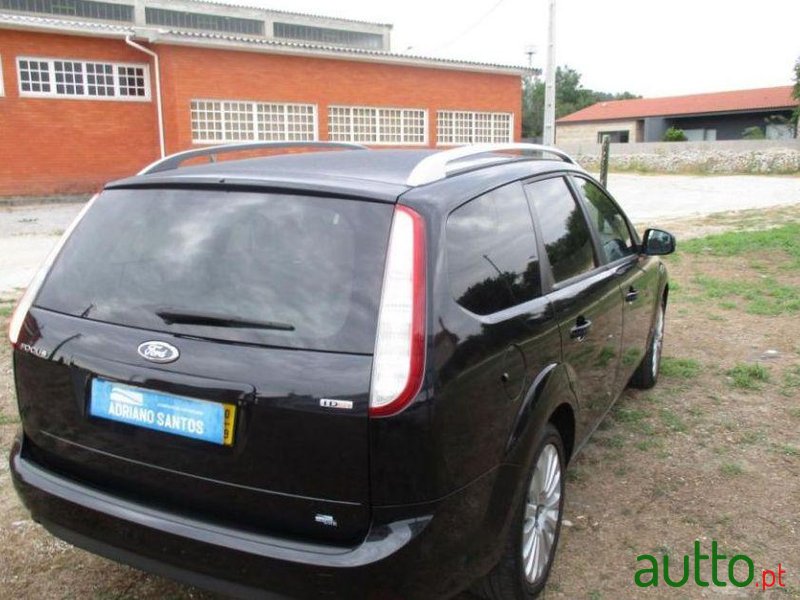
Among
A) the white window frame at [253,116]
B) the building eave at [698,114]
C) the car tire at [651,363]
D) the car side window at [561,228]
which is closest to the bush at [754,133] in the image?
the building eave at [698,114]

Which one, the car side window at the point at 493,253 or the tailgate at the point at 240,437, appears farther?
the car side window at the point at 493,253

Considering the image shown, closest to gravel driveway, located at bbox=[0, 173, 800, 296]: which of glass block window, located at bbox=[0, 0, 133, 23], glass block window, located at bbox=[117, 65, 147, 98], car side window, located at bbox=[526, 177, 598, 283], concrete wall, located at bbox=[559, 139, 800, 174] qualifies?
concrete wall, located at bbox=[559, 139, 800, 174]

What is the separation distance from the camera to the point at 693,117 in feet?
166

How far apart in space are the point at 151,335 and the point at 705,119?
54.4 metres

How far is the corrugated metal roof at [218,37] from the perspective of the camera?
18.9 metres

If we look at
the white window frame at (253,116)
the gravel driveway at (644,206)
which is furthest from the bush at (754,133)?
the white window frame at (253,116)

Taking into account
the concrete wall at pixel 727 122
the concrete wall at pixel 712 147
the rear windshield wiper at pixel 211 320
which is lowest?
the rear windshield wiper at pixel 211 320

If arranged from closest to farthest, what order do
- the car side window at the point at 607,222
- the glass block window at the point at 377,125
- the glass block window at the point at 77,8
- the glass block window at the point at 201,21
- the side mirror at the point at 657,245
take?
the car side window at the point at 607,222 < the side mirror at the point at 657,245 < the glass block window at the point at 377,125 < the glass block window at the point at 77,8 < the glass block window at the point at 201,21

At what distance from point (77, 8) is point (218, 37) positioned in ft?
82.8

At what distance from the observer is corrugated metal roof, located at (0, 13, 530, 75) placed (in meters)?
18.9

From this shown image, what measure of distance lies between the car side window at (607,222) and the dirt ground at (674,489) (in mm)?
1108

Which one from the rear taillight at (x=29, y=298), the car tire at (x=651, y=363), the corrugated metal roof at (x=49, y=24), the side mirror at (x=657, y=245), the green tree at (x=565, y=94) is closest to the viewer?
the rear taillight at (x=29, y=298)

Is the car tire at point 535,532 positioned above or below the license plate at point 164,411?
below

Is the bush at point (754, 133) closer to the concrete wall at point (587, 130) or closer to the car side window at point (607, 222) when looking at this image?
the concrete wall at point (587, 130)
